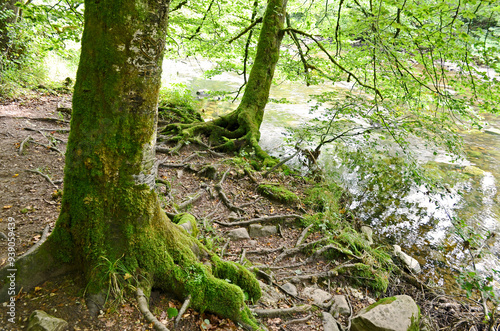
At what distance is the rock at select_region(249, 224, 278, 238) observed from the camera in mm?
5147

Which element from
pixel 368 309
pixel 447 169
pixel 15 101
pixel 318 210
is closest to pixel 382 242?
pixel 318 210

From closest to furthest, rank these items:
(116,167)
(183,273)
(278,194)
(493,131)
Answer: (116,167) → (183,273) → (278,194) → (493,131)

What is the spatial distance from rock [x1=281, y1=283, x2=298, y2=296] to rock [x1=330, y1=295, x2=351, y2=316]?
21.5 inches

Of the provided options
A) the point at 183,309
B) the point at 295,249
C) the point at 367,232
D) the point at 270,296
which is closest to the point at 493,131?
the point at 367,232

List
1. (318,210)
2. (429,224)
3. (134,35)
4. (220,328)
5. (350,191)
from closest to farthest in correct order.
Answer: (134,35) → (220,328) → (318,210) → (429,224) → (350,191)

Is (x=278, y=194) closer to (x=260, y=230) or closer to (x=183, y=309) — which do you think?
(x=260, y=230)

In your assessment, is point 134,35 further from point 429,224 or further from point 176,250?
point 429,224

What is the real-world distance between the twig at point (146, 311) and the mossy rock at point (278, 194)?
4.04 meters

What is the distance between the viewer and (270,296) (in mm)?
3709

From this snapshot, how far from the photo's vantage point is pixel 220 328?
2.64 metres

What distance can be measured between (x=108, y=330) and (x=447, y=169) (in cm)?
1175

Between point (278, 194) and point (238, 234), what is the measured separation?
5.40 feet

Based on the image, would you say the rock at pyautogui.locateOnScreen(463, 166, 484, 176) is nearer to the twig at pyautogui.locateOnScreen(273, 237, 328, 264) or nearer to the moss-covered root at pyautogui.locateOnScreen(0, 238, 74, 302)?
the twig at pyautogui.locateOnScreen(273, 237, 328, 264)

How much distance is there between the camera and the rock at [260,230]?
5147 mm
